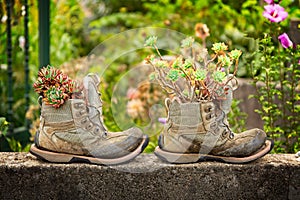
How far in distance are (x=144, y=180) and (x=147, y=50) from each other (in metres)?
3.34

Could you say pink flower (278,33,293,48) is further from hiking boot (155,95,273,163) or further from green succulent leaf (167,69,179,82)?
green succulent leaf (167,69,179,82)

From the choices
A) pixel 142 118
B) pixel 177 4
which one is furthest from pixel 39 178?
pixel 177 4

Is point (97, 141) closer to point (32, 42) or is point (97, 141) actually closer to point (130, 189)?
point (130, 189)

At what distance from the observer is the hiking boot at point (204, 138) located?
2.28 m

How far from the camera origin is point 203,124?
7.50ft

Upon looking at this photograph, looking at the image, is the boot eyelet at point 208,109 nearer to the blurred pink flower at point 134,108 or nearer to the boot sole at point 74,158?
the boot sole at point 74,158

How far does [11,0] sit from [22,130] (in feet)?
2.95

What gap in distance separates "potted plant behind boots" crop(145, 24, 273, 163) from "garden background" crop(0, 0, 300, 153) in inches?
20.7

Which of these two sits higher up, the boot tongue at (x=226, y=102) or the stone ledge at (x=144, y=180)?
the boot tongue at (x=226, y=102)

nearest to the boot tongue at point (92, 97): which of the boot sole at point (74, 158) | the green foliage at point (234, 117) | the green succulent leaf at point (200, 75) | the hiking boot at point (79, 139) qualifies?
the hiking boot at point (79, 139)

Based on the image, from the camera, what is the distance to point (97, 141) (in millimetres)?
2291

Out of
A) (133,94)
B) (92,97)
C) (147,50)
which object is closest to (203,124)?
(92,97)

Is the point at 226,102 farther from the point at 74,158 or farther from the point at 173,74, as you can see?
the point at 74,158

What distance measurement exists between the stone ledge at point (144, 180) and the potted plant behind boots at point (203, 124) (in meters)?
0.05
